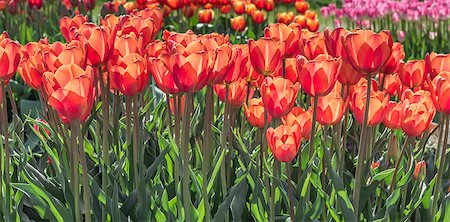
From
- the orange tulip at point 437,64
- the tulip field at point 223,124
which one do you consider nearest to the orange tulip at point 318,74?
the tulip field at point 223,124

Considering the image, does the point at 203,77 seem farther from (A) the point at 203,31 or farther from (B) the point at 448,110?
(A) the point at 203,31

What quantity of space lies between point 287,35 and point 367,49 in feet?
1.22

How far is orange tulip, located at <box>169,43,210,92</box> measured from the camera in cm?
148

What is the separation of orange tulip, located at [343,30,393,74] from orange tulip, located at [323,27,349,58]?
57 mm

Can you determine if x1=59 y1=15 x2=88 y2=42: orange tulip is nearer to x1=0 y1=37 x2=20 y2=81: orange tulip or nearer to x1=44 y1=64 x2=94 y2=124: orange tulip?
x1=0 y1=37 x2=20 y2=81: orange tulip

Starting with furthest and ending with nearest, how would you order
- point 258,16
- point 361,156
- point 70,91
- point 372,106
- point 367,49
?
point 258,16 < point 372,106 < point 361,156 < point 367,49 < point 70,91

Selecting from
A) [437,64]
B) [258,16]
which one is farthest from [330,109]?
[258,16]

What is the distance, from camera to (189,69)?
58.4 inches

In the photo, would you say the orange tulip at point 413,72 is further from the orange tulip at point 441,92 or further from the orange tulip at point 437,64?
the orange tulip at point 441,92

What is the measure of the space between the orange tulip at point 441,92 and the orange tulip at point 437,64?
16 cm

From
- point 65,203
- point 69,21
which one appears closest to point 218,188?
point 65,203

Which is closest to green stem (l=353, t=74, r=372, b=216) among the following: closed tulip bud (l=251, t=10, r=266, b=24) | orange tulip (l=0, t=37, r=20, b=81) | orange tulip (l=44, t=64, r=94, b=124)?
orange tulip (l=44, t=64, r=94, b=124)

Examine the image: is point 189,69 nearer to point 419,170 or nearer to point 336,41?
point 336,41

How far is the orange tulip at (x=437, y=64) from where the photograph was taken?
1.84 m
